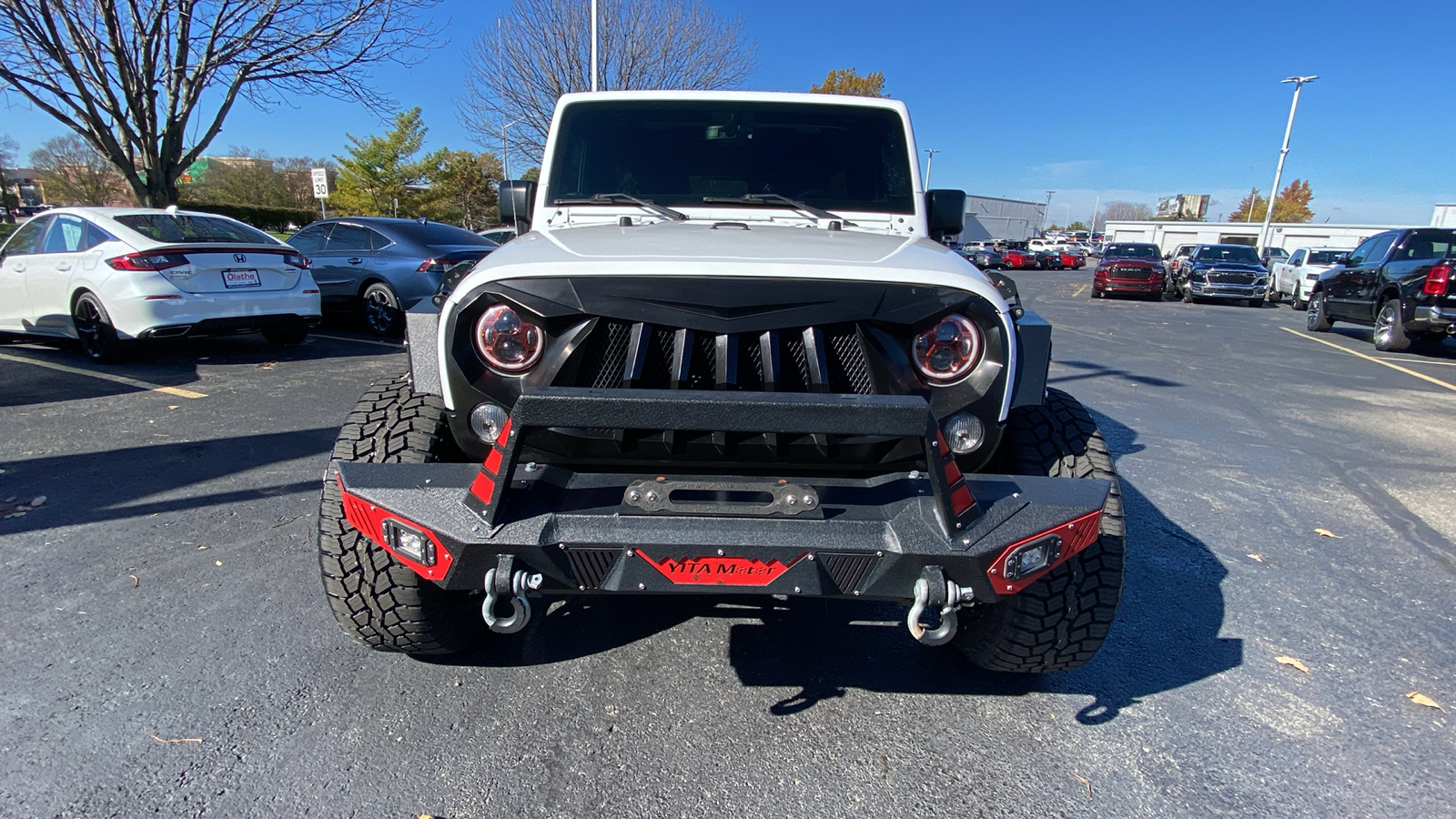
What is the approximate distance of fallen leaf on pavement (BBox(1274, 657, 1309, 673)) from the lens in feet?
8.84

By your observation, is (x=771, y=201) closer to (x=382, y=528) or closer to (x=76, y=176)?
(x=382, y=528)

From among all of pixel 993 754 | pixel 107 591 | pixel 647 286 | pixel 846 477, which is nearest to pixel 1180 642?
pixel 993 754

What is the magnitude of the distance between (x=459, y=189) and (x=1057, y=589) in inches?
1675

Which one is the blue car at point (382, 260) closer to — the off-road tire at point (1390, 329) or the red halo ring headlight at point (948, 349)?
the red halo ring headlight at point (948, 349)

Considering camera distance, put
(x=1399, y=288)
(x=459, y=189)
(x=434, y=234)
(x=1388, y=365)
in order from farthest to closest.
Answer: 1. (x=459, y=189)
2. (x=1399, y=288)
3. (x=1388, y=365)
4. (x=434, y=234)

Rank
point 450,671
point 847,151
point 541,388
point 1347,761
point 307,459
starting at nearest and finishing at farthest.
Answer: point 541,388, point 1347,761, point 450,671, point 847,151, point 307,459

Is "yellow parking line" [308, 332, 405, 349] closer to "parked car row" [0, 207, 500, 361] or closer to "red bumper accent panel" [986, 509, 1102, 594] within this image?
"parked car row" [0, 207, 500, 361]

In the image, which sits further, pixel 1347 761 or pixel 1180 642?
pixel 1180 642

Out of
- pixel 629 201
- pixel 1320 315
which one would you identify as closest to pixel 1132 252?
pixel 1320 315

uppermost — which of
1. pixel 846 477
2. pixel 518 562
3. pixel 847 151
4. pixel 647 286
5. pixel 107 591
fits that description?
pixel 847 151

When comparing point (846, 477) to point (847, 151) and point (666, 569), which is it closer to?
point (666, 569)

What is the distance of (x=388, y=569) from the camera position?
223 centimetres

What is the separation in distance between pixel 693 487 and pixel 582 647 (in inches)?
45.2

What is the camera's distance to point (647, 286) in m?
1.94
